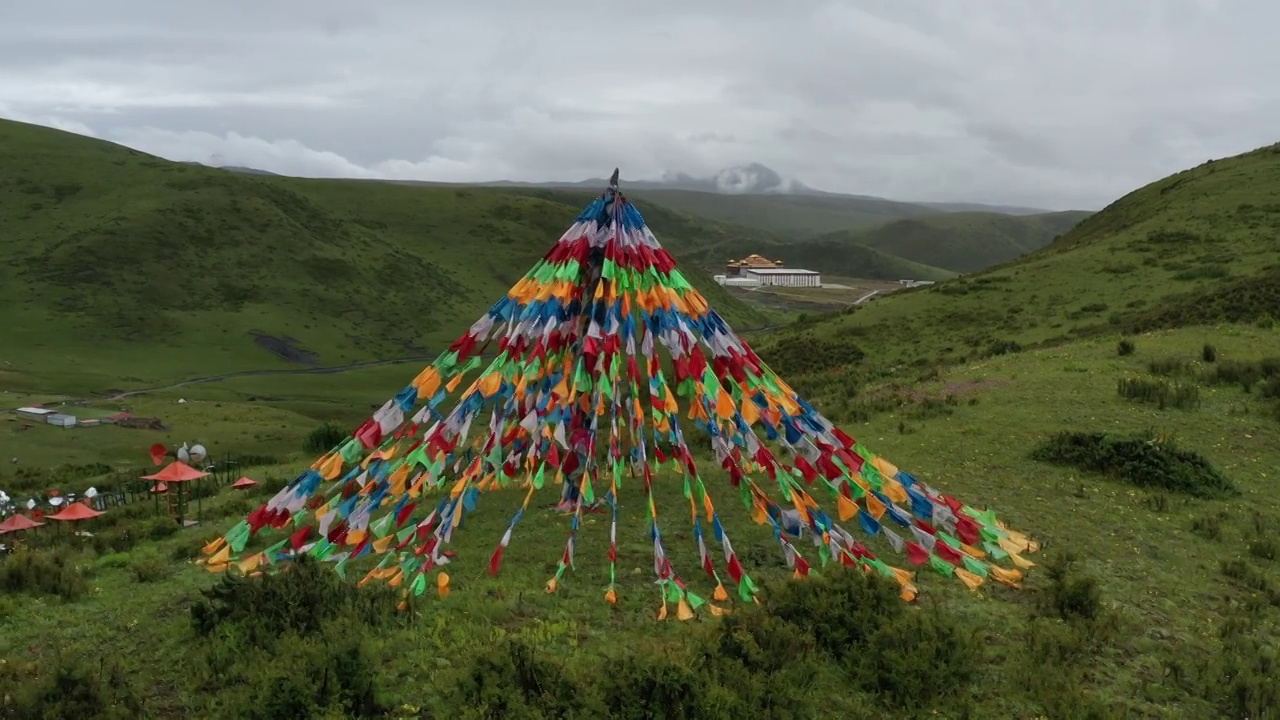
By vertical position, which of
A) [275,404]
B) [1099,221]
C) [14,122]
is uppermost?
[14,122]

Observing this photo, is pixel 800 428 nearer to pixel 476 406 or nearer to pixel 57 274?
pixel 476 406

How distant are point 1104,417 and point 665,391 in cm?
1209

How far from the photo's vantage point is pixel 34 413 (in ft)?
131

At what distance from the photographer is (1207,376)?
20297mm

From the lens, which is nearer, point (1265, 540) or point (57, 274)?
point (1265, 540)

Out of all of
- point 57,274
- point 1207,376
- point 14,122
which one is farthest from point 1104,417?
point 14,122

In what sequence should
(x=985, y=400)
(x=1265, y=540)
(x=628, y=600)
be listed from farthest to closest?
(x=985, y=400) → (x=1265, y=540) → (x=628, y=600)

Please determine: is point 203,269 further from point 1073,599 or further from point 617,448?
point 1073,599

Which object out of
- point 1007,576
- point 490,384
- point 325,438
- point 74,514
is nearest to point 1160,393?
point 1007,576

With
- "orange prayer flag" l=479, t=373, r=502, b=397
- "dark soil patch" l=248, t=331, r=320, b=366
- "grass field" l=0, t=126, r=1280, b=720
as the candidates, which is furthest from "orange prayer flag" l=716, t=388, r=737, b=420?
"dark soil patch" l=248, t=331, r=320, b=366

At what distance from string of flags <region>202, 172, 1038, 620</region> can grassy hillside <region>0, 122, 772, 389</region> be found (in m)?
53.8

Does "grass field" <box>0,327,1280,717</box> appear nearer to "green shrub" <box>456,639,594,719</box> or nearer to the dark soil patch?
"green shrub" <box>456,639,594,719</box>

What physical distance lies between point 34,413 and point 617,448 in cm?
4124

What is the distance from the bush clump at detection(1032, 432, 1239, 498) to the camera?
45.0 ft
